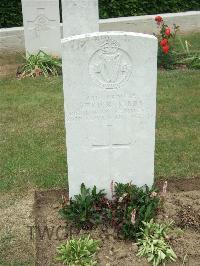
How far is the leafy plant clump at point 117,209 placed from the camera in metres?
4.46

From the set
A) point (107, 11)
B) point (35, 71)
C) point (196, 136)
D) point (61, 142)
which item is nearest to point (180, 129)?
point (196, 136)

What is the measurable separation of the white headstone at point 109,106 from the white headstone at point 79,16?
4.19 m

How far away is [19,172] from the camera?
226 inches

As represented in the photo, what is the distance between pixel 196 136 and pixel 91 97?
267 centimetres

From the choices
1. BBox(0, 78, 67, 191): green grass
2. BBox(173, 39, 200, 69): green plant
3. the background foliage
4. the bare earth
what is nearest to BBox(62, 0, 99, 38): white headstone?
BBox(0, 78, 67, 191): green grass

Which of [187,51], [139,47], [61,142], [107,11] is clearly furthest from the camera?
[107,11]

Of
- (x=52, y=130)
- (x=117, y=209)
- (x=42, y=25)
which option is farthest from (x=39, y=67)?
(x=117, y=209)

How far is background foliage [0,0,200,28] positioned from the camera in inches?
458

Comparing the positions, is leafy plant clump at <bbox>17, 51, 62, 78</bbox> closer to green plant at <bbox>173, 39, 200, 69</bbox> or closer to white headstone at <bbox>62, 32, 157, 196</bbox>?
green plant at <bbox>173, 39, 200, 69</bbox>

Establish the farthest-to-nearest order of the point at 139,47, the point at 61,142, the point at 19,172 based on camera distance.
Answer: the point at 61,142, the point at 19,172, the point at 139,47

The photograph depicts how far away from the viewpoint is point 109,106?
4.40 m

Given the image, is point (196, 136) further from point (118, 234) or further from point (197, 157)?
point (118, 234)

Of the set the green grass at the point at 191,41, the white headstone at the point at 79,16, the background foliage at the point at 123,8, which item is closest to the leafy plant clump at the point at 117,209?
the white headstone at the point at 79,16

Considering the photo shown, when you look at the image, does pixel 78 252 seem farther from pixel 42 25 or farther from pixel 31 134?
pixel 42 25
